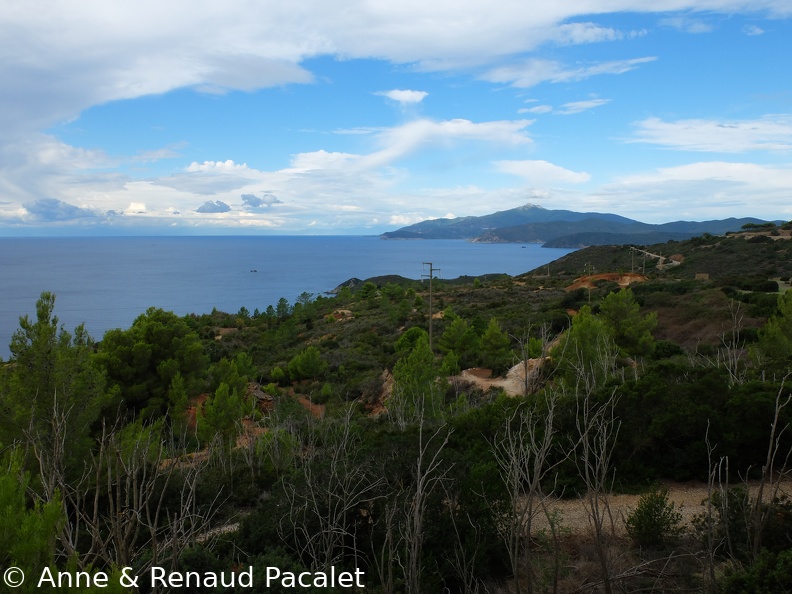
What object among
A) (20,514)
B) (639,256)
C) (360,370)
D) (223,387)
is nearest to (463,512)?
(20,514)

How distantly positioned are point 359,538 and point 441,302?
43.8 m

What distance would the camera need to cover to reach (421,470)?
769 centimetres

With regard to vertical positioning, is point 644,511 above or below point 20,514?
below

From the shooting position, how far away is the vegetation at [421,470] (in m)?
4.89

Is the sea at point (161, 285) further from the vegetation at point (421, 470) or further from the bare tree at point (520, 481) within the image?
the bare tree at point (520, 481)

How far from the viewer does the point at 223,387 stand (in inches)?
609

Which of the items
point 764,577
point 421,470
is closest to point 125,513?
point 421,470

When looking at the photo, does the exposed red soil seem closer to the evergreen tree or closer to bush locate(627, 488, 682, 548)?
the evergreen tree

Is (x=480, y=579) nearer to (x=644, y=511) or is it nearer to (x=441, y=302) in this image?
(x=644, y=511)

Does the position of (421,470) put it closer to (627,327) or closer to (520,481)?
(520,481)

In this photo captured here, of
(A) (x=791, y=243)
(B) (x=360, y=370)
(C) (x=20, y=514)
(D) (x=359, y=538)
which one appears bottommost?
(B) (x=360, y=370)

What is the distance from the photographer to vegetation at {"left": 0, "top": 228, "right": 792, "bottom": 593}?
4.89m

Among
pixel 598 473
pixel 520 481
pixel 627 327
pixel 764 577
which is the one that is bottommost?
pixel 598 473

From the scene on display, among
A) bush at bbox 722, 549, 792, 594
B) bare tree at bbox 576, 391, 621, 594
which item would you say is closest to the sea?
bare tree at bbox 576, 391, 621, 594
